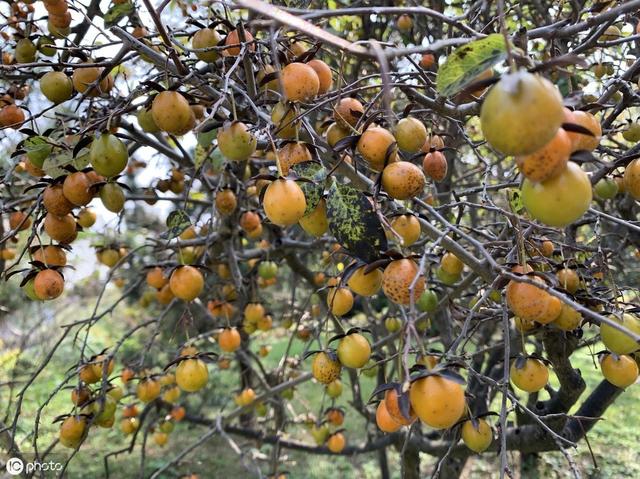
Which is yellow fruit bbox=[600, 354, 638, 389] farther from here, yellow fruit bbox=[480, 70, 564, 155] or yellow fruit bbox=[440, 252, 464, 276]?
yellow fruit bbox=[480, 70, 564, 155]

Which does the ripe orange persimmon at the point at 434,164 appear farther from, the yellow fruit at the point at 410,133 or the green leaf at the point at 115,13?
the green leaf at the point at 115,13

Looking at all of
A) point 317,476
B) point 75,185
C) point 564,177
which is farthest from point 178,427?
point 564,177

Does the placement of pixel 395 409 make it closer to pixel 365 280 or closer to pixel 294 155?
pixel 365 280

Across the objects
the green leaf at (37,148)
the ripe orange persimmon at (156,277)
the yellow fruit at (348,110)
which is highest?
the green leaf at (37,148)

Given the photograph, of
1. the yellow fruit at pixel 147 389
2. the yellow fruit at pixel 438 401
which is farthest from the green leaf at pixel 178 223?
the yellow fruit at pixel 147 389

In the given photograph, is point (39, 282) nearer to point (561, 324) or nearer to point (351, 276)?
point (351, 276)

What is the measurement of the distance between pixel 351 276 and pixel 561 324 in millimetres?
630

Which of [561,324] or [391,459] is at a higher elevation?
[561,324]

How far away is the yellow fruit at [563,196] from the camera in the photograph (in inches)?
28.3

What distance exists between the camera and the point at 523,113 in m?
0.60

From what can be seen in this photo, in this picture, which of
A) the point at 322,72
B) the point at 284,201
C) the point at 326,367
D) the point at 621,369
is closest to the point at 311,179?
the point at 284,201

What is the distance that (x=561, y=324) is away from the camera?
4.17 feet

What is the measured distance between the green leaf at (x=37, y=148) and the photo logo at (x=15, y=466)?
4.81 ft

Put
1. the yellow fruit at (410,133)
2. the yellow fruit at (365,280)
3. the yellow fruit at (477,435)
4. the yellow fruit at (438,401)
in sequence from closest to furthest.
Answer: the yellow fruit at (438,401) < the yellow fruit at (365,280) < the yellow fruit at (410,133) < the yellow fruit at (477,435)
